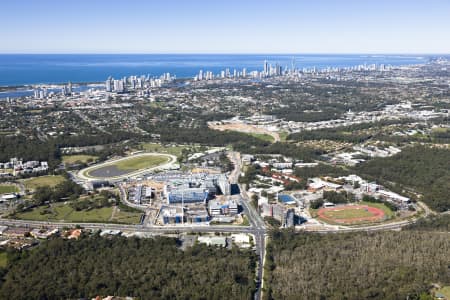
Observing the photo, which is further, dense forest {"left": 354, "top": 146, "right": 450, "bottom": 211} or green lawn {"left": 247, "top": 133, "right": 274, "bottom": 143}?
green lawn {"left": 247, "top": 133, "right": 274, "bottom": 143}

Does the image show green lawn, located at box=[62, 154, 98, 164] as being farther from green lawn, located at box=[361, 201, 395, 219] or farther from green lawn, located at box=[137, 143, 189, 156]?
green lawn, located at box=[361, 201, 395, 219]

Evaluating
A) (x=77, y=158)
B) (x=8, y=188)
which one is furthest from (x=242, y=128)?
(x=8, y=188)

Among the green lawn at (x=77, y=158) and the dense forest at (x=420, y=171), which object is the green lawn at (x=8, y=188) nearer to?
the green lawn at (x=77, y=158)

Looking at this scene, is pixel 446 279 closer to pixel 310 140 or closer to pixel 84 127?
pixel 310 140

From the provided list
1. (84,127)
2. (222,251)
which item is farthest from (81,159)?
(222,251)

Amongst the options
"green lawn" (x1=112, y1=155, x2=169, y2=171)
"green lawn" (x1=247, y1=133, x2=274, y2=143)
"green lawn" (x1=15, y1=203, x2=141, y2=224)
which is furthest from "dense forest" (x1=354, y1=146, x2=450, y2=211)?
"green lawn" (x1=15, y1=203, x2=141, y2=224)
